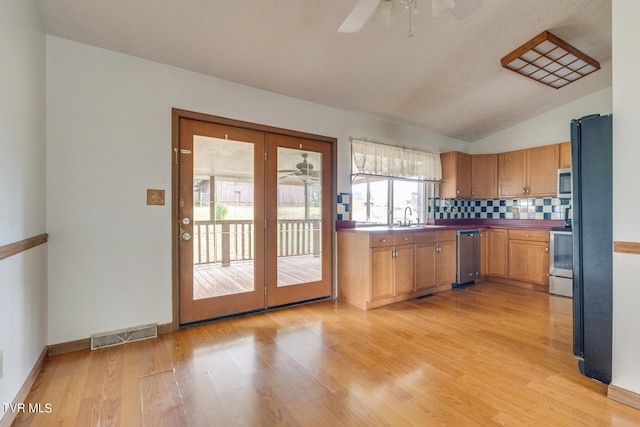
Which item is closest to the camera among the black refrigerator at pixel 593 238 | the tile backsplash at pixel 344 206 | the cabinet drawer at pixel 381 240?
the black refrigerator at pixel 593 238

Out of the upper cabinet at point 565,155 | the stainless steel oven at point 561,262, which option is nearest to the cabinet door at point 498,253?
the stainless steel oven at point 561,262

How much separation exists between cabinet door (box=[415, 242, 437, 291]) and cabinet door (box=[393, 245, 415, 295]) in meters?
0.11

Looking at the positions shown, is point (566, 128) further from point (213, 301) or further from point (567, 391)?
point (213, 301)

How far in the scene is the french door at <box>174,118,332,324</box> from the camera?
2.72 metres

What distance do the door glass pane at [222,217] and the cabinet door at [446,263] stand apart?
2.44 meters

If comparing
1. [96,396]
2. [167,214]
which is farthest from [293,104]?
[96,396]

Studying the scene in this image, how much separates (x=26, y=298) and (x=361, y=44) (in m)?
3.02

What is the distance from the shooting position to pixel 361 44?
2.54 metres

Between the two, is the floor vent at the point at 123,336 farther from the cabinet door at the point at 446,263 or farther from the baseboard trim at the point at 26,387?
the cabinet door at the point at 446,263

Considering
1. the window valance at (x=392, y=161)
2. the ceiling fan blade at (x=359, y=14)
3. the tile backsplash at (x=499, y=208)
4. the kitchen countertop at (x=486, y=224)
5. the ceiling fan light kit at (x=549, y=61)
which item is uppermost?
the ceiling fan light kit at (x=549, y=61)

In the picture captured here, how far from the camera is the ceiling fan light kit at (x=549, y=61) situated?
279cm

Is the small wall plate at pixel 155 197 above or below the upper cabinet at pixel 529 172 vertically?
below

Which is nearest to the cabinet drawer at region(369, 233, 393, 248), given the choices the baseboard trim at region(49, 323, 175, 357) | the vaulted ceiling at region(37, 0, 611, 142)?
the vaulted ceiling at region(37, 0, 611, 142)

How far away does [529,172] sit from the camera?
4312 mm
